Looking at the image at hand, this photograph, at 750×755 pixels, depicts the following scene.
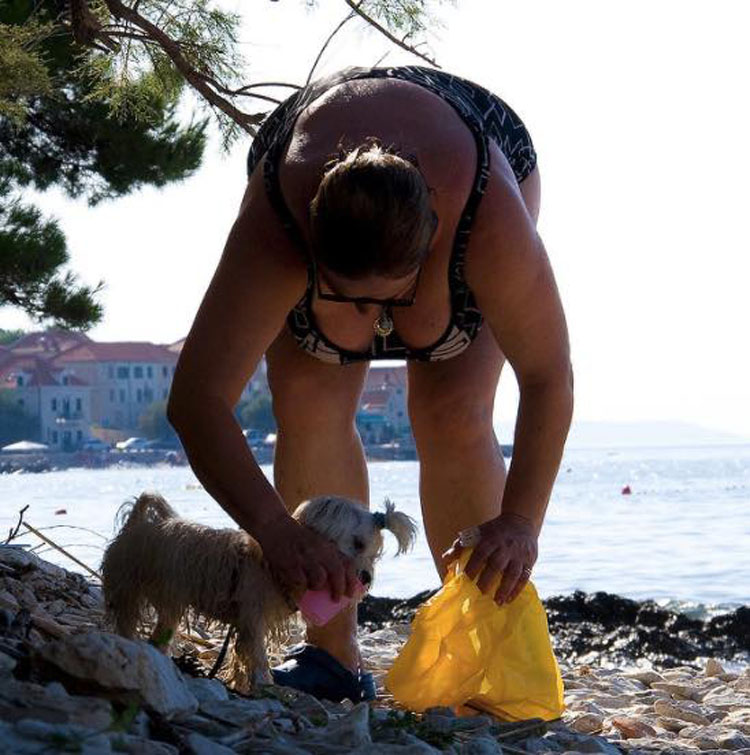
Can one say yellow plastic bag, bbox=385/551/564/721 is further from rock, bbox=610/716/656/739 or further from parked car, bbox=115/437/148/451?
parked car, bbox=115/437/148/451

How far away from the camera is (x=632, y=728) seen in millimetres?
Answer: 3814

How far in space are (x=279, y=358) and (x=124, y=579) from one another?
0.70m

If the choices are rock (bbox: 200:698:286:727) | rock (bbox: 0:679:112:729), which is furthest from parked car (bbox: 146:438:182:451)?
rock (bbox: 0:679:112:729)

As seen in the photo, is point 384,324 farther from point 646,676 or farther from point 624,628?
point 624,628

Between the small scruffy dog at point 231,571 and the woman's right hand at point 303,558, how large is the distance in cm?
20

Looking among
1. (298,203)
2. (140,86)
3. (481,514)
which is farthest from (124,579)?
(140,86)

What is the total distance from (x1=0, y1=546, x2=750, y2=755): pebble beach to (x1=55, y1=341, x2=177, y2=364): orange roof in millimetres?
72908

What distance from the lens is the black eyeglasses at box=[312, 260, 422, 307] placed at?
9.63ft

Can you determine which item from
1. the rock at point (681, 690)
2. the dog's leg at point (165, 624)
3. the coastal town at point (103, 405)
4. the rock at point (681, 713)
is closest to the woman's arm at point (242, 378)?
the dog's leg at point (165, 624)

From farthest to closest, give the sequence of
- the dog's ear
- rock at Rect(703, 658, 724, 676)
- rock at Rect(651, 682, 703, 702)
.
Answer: rock at Rect(703, 658, 724, 676) < rock at Rect(651, 682, 703, 702) < the dog's ear

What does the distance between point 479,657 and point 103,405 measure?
74.6 m

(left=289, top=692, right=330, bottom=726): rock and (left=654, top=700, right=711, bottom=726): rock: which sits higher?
(left=289, top=692, right=330, bottom=726): rock

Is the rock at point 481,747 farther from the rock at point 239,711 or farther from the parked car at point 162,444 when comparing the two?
the parked car at point 162,444

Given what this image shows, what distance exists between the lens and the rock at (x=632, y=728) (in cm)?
378
